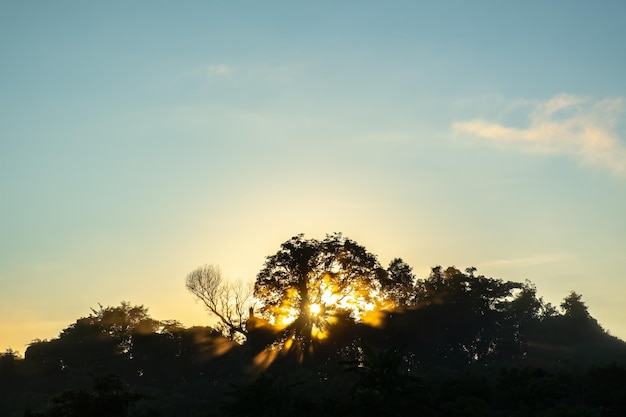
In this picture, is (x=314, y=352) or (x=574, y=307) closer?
(x=314, y=352)

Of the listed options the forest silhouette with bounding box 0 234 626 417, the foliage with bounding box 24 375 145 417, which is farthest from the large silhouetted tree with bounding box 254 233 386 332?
the foliage with bounding box 24 375 145 417

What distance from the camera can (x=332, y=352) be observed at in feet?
235

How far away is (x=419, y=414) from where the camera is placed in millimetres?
41719

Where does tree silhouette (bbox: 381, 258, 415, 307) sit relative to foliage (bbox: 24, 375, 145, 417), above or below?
above

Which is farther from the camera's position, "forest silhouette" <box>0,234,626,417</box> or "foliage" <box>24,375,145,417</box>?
"forest silhouette" <box>0,234,626,417</box>

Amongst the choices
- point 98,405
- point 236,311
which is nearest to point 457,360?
point 236,311

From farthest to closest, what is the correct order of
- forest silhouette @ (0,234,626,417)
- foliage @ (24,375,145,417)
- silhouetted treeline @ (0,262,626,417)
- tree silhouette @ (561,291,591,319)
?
tree silhouette @ (561,291,591,319), silhouetted treeline @ (0,262,626,417), forest silhouette @ (0,234,626,417), foliage @ (24,375,145,417)

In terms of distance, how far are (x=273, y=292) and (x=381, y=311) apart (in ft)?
43.3

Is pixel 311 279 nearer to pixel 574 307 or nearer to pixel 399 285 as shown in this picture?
pixel 399 285

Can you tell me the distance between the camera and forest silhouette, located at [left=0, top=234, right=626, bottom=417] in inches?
1735

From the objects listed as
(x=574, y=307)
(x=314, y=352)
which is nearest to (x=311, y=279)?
(x=314, y=352)

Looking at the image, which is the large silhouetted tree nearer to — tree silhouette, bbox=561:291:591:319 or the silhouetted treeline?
the silhouetted treeline

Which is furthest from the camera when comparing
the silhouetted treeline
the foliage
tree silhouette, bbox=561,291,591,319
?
tree silhouette, bbox=561,291,591,319

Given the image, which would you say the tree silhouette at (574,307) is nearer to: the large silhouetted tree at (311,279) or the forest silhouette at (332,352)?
the forest silhouette at (332,352)
